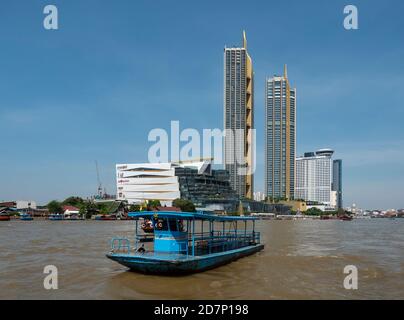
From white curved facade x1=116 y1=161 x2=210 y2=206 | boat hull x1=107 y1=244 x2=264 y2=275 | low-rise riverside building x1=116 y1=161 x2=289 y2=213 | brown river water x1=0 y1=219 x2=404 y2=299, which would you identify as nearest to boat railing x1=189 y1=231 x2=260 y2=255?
brown river water x1=0 y1=219 x2=404 y2=299

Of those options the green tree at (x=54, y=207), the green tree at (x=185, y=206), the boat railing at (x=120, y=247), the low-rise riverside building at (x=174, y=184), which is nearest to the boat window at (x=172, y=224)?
the boat railing at (x=120, y=247)

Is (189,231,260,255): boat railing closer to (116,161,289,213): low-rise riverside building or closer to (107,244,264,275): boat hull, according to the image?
(107,244,264,275): boat hull

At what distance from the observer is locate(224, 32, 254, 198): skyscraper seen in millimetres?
181125

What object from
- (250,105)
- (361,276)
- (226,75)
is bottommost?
(361,276)

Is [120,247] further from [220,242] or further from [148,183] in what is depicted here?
[148,183]

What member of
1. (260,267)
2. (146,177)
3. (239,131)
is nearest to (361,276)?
(260,267)

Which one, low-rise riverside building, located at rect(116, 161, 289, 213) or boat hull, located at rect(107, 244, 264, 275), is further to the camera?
low-rise riverside building, located at rect(116, 161, 289, 213)

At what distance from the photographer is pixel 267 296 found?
16.6 metres

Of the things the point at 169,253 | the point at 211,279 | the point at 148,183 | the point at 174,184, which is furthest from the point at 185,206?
the point at 211,279

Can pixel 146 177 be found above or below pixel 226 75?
below
